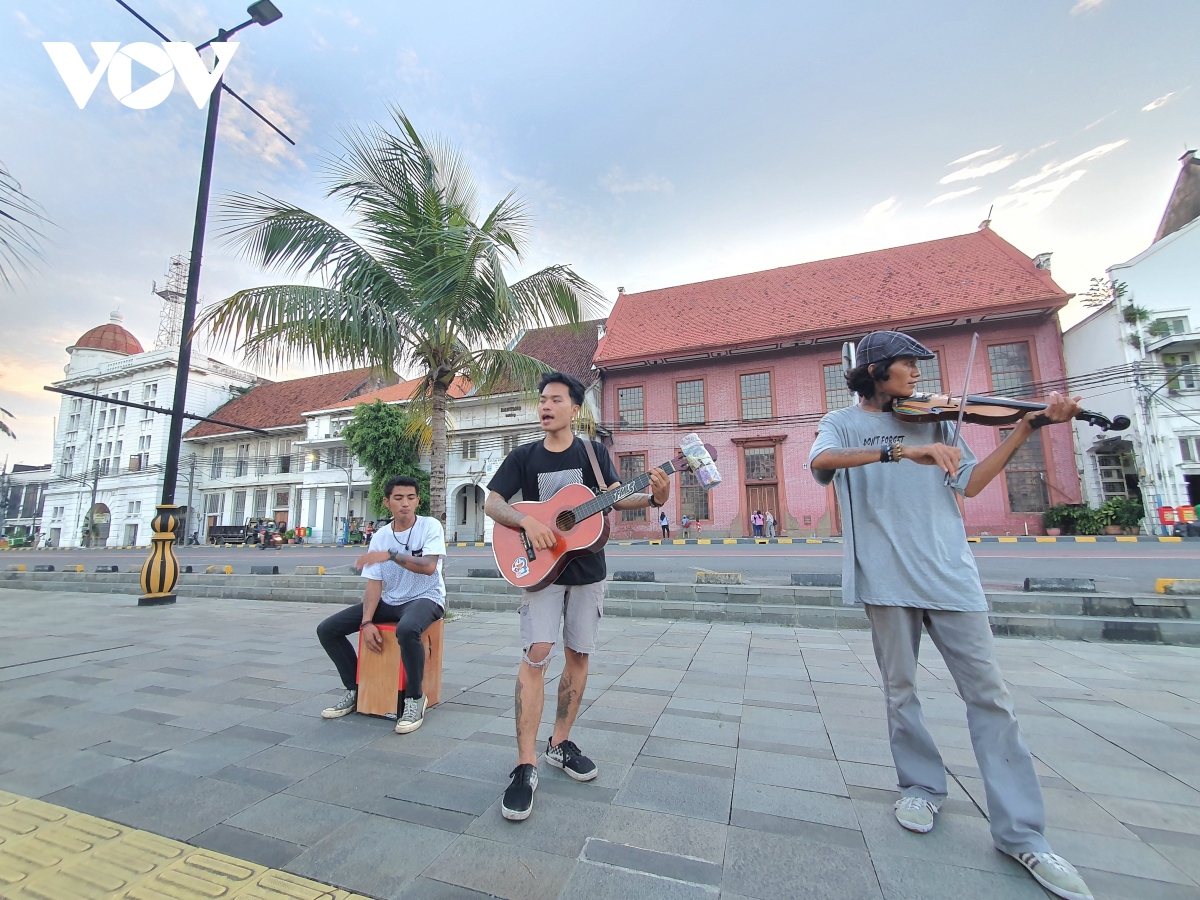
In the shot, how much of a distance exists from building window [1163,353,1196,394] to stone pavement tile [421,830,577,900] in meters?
26.5

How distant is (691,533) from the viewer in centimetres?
2297

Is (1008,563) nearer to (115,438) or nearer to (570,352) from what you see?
(570,352)

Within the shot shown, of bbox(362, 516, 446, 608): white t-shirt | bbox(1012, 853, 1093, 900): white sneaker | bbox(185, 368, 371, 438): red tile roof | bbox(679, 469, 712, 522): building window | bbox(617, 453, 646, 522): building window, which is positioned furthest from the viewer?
bbox(185, 368, 371, 438): red tile roof

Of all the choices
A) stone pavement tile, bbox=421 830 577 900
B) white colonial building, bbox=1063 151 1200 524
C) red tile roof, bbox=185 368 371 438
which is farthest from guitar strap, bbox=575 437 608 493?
red tile roof, bbox=185 368 371 438

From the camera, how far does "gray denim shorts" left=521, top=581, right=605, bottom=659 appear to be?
7.91ft

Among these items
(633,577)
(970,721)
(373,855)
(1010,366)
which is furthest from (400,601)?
(1010,366)

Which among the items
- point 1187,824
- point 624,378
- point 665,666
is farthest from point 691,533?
point 1187,824

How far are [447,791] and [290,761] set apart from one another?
3.17 feet

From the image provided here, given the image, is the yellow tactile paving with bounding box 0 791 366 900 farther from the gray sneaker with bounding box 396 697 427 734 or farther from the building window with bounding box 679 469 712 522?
the building window with bounding box 679 469 712 522

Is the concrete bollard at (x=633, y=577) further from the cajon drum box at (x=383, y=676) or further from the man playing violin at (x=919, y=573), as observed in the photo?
the man playing violin at (x=919, y=573)

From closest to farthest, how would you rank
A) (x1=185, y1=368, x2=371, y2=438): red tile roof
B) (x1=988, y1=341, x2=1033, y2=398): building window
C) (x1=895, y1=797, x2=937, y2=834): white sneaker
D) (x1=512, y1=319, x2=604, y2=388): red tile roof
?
(x1=895, y1=797, x2=937, y2=834): white sneaker < (x1=988, y1=341, x2=1033, y2=398): building window < (x1=512, y1=319, x2=604, y2=388): red tile roof < (x1=185, y1=368, x2=371, y2=438): red tile roof

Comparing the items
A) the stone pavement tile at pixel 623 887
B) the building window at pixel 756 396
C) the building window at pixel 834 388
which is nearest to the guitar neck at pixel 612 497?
the stone pavement tile at pixel 623 887

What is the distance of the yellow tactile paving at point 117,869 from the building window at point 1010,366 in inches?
986

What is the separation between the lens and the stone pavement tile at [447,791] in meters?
2.20
